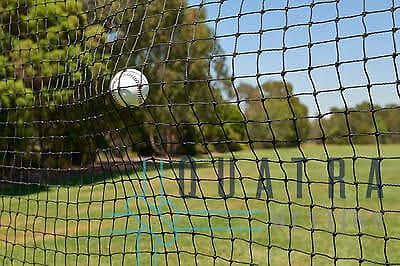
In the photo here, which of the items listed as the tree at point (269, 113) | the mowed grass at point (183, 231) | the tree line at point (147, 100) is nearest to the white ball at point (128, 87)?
the tree line at point (147, 100)

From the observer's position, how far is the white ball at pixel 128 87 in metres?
2.83

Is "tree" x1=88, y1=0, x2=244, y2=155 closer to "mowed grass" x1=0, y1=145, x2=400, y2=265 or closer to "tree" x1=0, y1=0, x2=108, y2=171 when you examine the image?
"tree" x1=0, y1=0, x2=108, y2=171

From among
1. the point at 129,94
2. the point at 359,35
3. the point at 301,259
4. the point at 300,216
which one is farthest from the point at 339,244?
the point at 359,35

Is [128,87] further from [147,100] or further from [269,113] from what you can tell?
[269,113]

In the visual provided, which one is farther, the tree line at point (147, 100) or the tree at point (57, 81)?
the tree at point (57, 81)

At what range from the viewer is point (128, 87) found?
9.23 feet

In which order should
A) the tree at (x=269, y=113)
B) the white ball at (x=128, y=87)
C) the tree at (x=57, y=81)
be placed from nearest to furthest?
the tree at (x=269, y=113), the white ball at (x=128, y=87), the tree at (x=57, y=81)

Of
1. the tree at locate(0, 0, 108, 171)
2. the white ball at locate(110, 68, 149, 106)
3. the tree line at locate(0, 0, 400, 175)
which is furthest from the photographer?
the tree at locate(0, 0, 108, 171)

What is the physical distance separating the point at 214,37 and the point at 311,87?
0.48m

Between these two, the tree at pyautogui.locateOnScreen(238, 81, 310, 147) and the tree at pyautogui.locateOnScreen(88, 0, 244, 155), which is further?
the tree at pyautogui.locateOnScreen(88, 0, 244, 155)

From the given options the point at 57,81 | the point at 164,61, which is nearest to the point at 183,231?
the point at 57,81

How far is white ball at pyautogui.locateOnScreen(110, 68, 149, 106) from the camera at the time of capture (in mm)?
2830

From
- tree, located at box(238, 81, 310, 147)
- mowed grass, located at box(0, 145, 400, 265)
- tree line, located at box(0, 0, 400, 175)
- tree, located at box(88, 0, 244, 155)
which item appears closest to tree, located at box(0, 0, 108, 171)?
tree line, located at box(0, 0, 400, 175)

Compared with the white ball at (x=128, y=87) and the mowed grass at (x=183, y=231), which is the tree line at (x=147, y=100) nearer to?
the white ball at (x=128, y=87)
